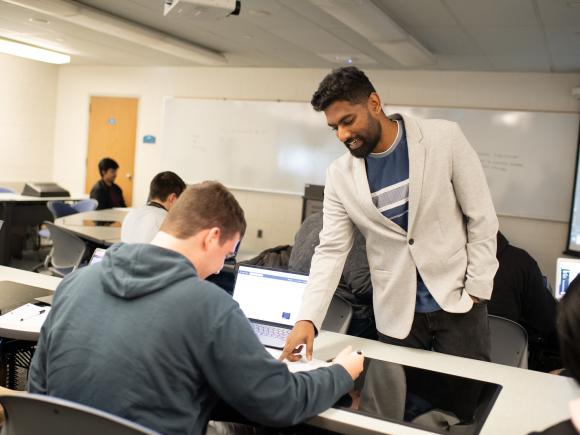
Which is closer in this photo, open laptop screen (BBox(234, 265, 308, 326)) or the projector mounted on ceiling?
open laptop screen (BBox(234, 265, 308, 326))

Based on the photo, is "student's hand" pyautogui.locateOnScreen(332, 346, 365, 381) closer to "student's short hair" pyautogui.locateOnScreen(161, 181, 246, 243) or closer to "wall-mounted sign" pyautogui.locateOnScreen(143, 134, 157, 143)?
"student's short hair" pyautogui.locateOnScreen(161, 181, 246, 243)

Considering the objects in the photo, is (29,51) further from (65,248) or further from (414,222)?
(414,222)

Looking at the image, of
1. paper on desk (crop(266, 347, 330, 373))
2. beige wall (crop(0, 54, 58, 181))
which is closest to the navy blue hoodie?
paper on desk (crop(266, 347, 330, 373))

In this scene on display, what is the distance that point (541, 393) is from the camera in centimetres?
153

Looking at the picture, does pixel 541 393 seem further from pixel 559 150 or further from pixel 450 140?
pixel 559 150

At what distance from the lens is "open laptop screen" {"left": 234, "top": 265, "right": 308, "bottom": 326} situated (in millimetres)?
1989

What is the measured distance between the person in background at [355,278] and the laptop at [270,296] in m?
0.26

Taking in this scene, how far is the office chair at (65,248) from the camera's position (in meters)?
4.24

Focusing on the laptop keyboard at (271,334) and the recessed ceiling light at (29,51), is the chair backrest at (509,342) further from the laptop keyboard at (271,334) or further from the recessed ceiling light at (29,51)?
the recessed ceiling light at (29,51)

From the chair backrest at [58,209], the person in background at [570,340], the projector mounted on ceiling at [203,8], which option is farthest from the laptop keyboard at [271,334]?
the chair backrest at [58,209]

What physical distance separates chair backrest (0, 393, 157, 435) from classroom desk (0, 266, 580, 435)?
1.72 feet

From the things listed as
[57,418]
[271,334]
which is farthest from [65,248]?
[57,418]

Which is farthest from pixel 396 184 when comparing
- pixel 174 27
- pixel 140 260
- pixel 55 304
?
pixel 174 27

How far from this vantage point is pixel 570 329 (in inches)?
33.1
